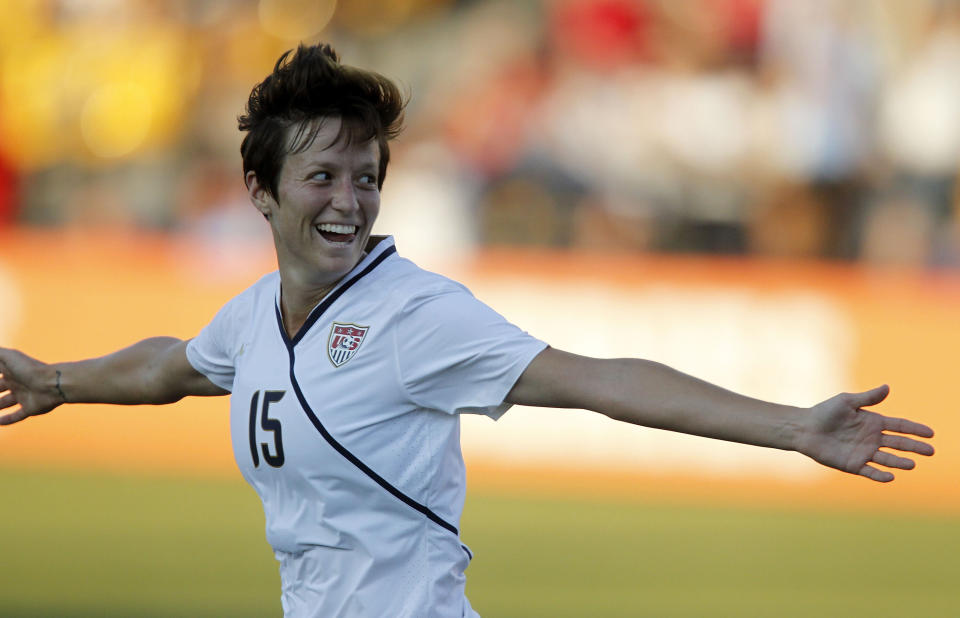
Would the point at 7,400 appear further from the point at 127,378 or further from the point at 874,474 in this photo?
the point at 874,474

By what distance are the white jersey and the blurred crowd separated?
409 inches

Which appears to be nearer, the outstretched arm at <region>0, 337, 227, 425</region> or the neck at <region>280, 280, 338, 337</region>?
the neck at <region>280, 280, 338, 337</region>

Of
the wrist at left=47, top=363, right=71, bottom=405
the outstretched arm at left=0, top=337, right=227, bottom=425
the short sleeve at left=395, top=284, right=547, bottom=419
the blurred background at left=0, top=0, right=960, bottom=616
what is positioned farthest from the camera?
the blurred background at left=0, top=0, right=960, bottom=616

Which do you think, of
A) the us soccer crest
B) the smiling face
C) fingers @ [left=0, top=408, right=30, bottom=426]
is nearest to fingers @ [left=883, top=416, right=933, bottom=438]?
the us soccer crest

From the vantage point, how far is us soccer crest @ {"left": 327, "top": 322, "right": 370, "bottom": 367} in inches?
137

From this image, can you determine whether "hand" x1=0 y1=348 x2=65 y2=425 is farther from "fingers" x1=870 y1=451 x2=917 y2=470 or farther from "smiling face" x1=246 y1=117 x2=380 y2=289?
"fingers" x1=870 y1=451 x2=917 y2=470

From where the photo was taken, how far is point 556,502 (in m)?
11.1

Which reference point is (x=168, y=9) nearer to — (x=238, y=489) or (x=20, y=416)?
(x=238, y=489)

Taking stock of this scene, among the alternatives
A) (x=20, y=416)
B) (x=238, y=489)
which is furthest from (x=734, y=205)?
(x=20, y=416)

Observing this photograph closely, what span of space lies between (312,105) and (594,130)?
11.1 metres

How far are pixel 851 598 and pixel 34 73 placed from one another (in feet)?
36.9

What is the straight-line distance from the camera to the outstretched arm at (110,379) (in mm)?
4301

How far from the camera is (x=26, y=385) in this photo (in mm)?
4660

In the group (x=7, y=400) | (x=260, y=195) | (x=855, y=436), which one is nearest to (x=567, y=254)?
(x=7, y=400)
